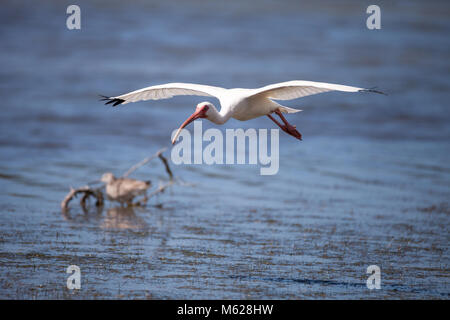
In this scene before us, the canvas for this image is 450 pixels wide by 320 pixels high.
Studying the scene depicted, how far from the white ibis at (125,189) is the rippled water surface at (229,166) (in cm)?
33

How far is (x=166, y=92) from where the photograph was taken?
404 inches

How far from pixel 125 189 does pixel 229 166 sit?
3.90 meters

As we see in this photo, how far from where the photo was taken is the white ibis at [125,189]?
1183cm

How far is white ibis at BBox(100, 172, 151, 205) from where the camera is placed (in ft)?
38.8

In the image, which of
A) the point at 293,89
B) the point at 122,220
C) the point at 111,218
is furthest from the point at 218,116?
the point at 111,218

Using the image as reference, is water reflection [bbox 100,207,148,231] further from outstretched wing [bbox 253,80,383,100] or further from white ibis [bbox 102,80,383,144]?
outstretched wing [bbox 253,80,383,100]

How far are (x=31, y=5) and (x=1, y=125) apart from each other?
739 inches

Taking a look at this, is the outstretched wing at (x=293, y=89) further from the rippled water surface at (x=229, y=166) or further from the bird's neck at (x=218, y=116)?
the rippled water surface at (x=229, y=166)

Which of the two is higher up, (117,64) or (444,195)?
(117,64)

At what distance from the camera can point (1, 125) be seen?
63.9 ft
